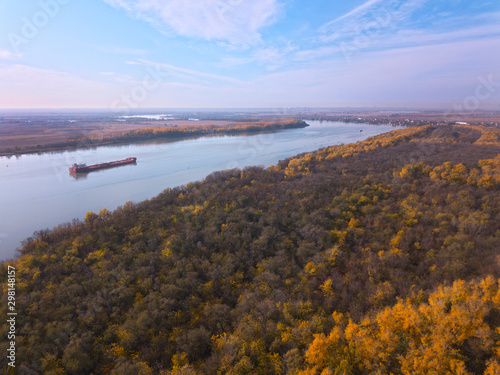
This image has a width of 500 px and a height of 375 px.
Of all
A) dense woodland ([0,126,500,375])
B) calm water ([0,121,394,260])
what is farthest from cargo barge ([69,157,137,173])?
dense woodland ([0,126,500,375])

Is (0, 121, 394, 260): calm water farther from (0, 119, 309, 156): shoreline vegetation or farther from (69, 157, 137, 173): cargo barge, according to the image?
(0, 119, 309, 156): shoreline vegetation

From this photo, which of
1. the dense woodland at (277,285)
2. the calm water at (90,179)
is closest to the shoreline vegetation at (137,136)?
the calm water at (90,179)

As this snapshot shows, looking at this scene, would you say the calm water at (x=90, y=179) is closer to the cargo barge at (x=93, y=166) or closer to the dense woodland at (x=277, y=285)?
the cargo barge at (x=93, y=166)

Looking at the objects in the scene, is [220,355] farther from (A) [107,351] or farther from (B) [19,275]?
(B) [19,275]

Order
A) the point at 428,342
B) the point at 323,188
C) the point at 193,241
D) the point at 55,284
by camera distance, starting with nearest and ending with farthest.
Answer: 1. the point at 428,342
2. the point at 55,284
3. the point at 193,241
4. the point at 323,188

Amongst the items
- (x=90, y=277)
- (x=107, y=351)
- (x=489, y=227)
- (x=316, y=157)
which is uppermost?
(x=316, y=157)

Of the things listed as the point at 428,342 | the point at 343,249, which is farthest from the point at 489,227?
the point at 428,342

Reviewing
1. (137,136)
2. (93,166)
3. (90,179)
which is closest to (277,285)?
(90,179)

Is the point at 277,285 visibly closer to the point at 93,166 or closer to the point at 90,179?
the point at 90,179
